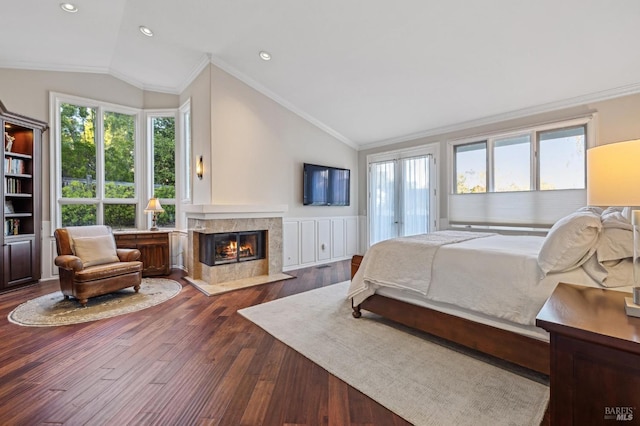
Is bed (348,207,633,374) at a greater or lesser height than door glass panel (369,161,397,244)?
lesser

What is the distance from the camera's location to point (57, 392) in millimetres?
1854

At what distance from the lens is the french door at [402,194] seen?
5512mm

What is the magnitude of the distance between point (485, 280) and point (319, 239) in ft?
13.2

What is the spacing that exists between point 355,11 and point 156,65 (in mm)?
3460

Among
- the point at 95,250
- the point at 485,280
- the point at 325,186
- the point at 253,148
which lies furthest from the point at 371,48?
the point at 95,250

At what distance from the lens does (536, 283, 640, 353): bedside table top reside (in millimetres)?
953

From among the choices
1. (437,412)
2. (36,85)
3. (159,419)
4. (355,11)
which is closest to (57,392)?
(159,419)

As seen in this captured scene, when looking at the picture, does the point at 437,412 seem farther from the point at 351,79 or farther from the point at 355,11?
the point at 351,79

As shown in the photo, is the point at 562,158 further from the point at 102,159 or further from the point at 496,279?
the point at 102,159

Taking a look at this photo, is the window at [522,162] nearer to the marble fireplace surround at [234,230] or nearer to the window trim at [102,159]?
the marble fireplace surround at [234,230]

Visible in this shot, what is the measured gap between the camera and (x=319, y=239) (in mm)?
5961

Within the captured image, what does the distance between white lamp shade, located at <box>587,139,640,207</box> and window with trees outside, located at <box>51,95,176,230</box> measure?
597 centimetres

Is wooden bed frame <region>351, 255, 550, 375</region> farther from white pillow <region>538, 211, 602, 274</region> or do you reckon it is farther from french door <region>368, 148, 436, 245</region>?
french door <region>368, 148, 436, 245</region>

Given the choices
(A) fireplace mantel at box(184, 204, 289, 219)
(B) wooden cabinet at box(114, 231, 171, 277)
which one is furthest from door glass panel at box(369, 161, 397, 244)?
(B) wooden cabinet at box(114, 231, 171, 277)
